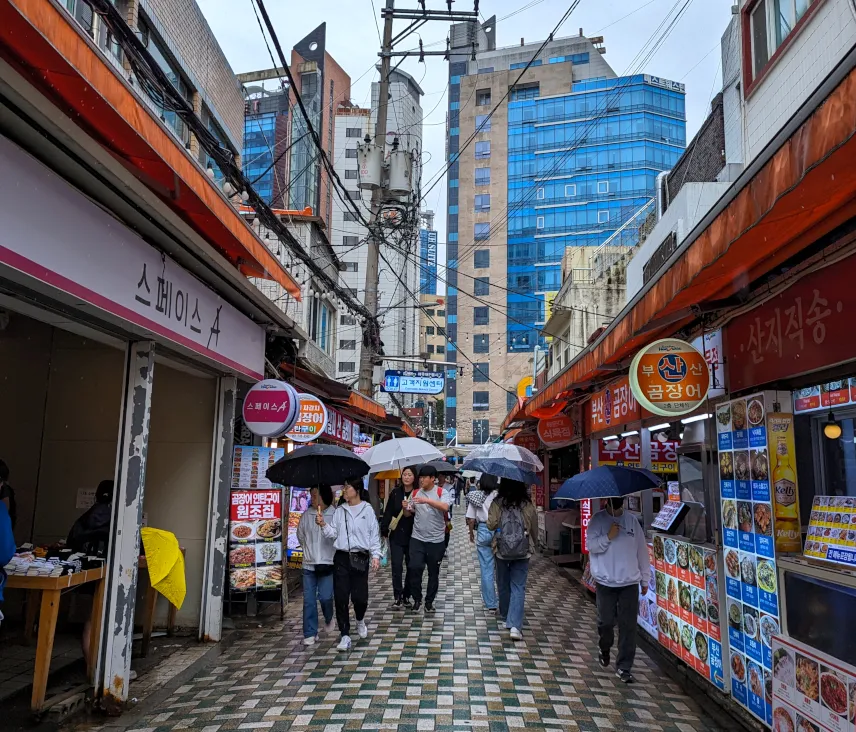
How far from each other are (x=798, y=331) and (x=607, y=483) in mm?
2441

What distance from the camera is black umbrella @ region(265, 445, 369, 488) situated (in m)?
7.54

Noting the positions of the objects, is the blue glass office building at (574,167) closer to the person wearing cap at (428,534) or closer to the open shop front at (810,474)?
the person wearing cap at (428,534)

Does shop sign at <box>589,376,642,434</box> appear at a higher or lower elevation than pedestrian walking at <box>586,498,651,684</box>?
higher

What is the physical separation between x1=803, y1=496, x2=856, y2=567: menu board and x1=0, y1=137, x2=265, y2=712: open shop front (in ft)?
17.0

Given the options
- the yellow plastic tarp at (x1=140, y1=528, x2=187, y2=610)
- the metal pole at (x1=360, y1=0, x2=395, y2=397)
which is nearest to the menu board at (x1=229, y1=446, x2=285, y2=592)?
the yellow plastic tarp at (x1=140, y1=528, x2=187, y2=610)

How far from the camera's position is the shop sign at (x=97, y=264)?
3.66 m

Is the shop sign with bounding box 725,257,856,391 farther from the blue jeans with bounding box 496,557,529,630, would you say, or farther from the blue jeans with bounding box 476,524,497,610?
the blue jeans with bounding box 476,524,497,610

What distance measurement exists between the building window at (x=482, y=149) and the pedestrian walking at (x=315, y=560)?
71.2 metres

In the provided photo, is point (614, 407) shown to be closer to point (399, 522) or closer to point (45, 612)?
point (399, 522)

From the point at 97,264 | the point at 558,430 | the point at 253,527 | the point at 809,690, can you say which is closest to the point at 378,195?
Answer: the point at 558,430

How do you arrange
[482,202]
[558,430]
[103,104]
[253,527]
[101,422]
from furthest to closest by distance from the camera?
1. [482,202]
2. [558,430]
3. [253,527]
4. [101,422]
5. [103,104]

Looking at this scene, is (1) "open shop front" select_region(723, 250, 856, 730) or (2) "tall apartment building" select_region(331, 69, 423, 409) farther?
(2) "tall apartment building" select_region(331, 69, 423, 409)

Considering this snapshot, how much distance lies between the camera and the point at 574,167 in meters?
64.4

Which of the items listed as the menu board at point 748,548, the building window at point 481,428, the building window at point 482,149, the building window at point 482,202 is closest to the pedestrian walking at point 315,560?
the menu board at point 748,548
